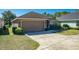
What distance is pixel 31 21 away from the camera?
441 cm

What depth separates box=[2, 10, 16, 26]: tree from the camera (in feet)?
14.3

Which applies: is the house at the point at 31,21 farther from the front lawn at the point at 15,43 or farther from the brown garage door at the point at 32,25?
the front lawn at the point at 15,43

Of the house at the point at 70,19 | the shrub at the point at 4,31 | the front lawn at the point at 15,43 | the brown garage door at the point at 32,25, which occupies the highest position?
the house at the point at 70,19

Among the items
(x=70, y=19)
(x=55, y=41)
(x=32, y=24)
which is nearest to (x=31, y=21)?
(x=32, y=24)

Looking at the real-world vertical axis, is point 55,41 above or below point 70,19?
below

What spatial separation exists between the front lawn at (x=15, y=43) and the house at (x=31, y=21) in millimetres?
184

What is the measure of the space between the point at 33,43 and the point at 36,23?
1.08ft

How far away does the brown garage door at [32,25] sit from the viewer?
442 cm

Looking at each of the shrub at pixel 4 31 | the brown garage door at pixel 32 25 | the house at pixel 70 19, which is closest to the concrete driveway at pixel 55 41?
the brown garage door at pixel 32 25

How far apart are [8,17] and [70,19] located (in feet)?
3.31

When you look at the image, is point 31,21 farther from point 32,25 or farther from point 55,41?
point 55,41
